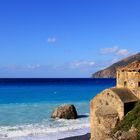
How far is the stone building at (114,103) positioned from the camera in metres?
38.6

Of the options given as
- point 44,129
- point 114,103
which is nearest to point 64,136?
point 44,129

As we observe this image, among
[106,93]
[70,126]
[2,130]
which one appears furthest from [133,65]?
[2,130]

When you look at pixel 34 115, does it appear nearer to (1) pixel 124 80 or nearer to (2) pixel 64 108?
(2) pixel 64 108

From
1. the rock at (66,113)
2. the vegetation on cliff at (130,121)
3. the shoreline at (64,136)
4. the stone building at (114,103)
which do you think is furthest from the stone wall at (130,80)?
the rock at (66,113)

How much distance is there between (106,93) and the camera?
40.4 metres

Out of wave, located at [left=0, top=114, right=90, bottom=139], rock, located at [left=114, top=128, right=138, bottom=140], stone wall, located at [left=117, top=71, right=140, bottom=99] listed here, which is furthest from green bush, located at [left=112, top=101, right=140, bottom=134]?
wave, located at [left=0, top=114, right=90, bottom=139]

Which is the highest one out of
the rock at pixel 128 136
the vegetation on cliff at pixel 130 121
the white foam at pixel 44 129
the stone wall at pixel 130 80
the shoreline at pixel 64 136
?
the stone wall at pixel 130 80

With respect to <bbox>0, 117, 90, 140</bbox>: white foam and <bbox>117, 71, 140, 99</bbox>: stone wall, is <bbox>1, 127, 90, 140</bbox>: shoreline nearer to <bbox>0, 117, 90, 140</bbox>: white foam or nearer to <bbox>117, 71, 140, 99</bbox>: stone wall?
<bbox>0, 117, 90, 140</bbox>: white foam

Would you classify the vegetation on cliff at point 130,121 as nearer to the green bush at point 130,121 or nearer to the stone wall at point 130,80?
the green bush at point 130,121

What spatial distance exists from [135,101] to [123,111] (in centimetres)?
170

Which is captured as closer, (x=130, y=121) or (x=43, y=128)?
(x=130, y=121)

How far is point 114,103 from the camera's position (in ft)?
129

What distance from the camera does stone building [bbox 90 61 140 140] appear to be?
127ft

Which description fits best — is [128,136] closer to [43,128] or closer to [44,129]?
[44,129]
